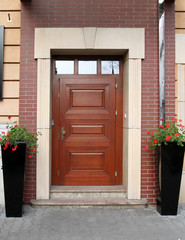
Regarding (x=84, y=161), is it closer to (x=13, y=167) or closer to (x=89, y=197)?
(x=89, y=197)

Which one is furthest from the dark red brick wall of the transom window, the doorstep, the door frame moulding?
the transom window

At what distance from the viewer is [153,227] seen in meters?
3.57

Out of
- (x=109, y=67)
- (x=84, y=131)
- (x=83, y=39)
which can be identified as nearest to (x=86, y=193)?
(x=84, y=131)

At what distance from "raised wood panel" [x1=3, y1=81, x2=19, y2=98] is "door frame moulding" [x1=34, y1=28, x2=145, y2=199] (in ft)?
1.39

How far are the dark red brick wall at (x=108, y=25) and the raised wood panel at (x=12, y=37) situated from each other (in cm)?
11

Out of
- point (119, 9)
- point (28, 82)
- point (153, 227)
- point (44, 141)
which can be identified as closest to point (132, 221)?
point (153, 227)

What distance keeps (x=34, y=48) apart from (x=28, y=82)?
64 cm

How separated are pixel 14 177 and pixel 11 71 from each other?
6.37 feet

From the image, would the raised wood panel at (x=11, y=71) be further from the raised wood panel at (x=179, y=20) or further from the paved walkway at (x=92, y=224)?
the raised wood panel at (x=179, y=20)

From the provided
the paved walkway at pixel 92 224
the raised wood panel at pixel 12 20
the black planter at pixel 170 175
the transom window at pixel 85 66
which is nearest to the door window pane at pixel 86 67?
the transom window at pixel 85 66

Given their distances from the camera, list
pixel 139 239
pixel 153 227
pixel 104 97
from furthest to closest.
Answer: pixel 104 97
pixel 153 227
pixel 139 239

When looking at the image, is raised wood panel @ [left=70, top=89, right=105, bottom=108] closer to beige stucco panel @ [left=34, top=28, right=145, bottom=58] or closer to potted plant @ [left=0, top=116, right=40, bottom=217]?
beige stucco panel @ [left=34, top=28, right=145, bottom=58]

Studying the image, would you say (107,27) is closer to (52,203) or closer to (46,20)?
(46,20)

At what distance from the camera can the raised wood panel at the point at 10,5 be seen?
451 cm
